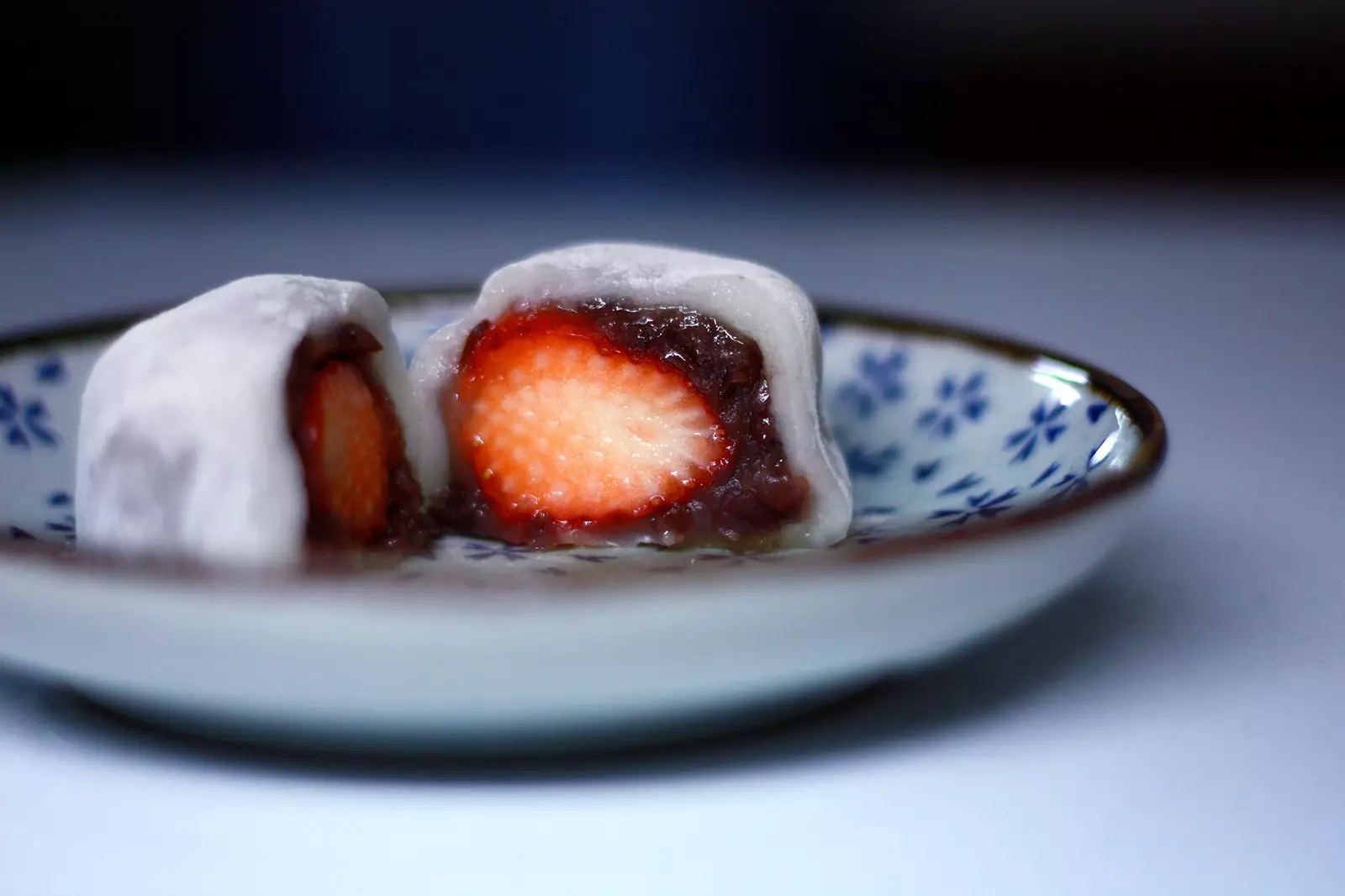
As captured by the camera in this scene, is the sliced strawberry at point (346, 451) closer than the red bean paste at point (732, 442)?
Yes

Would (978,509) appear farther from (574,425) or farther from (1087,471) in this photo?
(574,425)

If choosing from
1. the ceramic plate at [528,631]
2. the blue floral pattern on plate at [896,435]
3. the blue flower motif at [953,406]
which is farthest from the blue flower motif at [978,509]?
the ceramic plate at [528,631]

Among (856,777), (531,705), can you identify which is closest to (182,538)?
(531,705)

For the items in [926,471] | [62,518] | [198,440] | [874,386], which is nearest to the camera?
[198,440]

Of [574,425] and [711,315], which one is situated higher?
[711,315]

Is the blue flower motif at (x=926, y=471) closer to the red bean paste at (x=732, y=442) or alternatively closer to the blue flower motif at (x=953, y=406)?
the blue flower motif at (x=953, y=406)

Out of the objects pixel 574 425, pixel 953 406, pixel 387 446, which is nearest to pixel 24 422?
pixel 387 446
